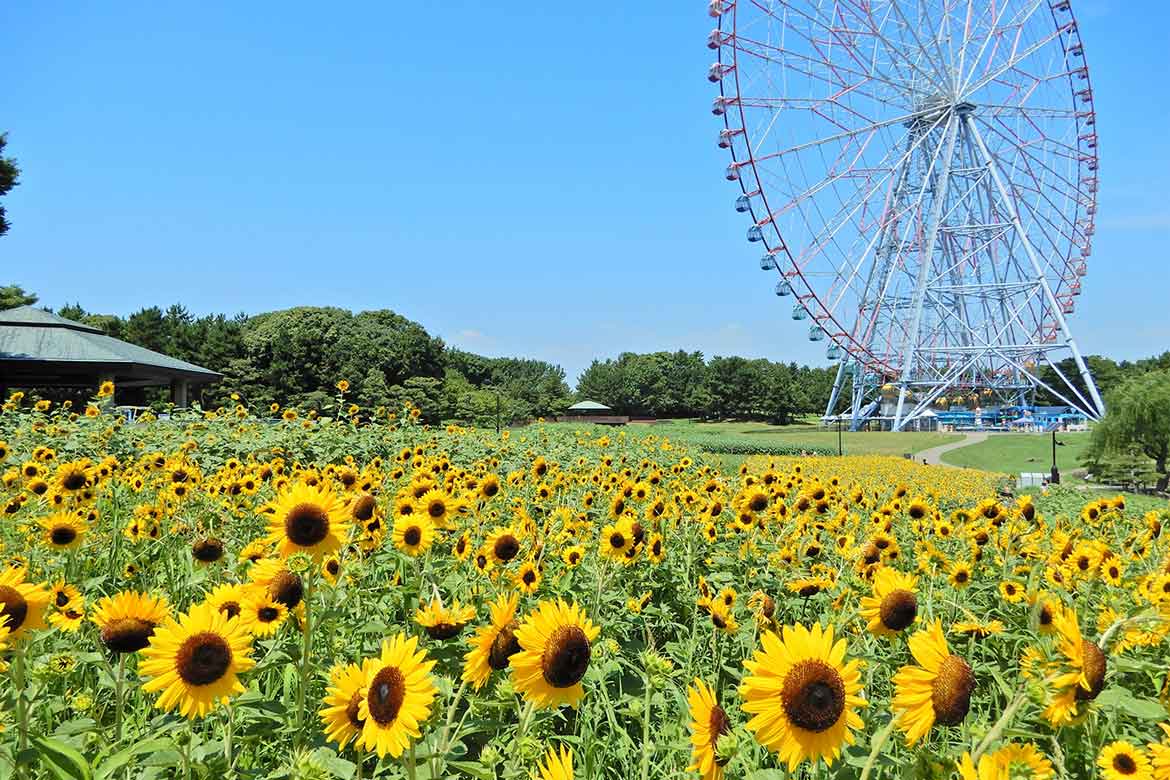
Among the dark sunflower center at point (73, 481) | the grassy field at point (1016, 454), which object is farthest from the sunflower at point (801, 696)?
the grassy field at point (1016, 454)

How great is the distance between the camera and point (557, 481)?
4.12 m

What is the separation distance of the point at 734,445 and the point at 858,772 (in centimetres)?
2312

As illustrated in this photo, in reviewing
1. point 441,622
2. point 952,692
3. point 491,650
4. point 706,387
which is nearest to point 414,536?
point 441,622

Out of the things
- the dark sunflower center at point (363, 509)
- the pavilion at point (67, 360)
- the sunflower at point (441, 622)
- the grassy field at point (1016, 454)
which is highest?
the pavilion at point (67, 360)

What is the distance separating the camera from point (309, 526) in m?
1.56

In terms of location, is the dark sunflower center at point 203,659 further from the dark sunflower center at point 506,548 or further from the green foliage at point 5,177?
the green foliage at point 5,177

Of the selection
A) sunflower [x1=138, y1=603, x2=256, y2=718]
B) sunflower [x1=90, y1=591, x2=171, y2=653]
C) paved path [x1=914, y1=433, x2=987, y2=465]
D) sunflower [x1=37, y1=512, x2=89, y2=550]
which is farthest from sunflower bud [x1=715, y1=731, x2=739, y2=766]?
paved path [x1=914, y1=433, x2=987, y2=465]

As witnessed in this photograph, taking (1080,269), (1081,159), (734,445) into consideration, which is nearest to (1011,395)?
(1080,269)

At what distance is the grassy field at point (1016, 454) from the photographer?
2308 centimetres

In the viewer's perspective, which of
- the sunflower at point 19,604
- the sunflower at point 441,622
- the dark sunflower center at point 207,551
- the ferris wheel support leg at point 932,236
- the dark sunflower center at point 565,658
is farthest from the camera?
the ferris wheel support leg at point 932,236

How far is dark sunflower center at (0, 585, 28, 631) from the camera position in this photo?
1.24m

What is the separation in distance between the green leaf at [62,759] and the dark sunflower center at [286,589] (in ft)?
1.38

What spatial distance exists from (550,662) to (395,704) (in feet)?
0.81

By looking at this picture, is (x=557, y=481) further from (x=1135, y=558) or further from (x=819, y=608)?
(x=1135, y=558)
